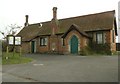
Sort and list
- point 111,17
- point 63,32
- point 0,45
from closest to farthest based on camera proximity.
Result: point 111,17
point 63,32
point 0,45

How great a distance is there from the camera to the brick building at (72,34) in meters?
38.5

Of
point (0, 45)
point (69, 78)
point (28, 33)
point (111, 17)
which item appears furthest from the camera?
point (28, 33)

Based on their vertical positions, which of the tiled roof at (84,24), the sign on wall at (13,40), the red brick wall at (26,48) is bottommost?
the red brick wall at (26,48)

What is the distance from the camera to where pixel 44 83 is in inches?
522

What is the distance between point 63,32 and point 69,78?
29.2 m

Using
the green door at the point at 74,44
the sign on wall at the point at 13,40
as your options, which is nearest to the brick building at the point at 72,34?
the green door at the point at 74,44

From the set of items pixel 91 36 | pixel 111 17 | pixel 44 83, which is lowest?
pixel 44 83

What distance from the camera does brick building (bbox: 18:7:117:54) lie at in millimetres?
38500

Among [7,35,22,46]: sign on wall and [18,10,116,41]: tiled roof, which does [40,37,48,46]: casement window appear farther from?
[7,35,22,46]: sign on wall

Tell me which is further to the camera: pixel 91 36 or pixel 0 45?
pixel 0 45

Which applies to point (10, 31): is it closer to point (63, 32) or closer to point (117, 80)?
point (63, 32)

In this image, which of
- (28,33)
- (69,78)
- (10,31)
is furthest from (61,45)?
(69,78)

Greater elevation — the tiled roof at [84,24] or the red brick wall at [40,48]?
the tiled roof at [84,24]

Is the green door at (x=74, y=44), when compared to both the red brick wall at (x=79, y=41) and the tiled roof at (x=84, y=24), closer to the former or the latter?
the red brick wall at (x=79, y=41)
